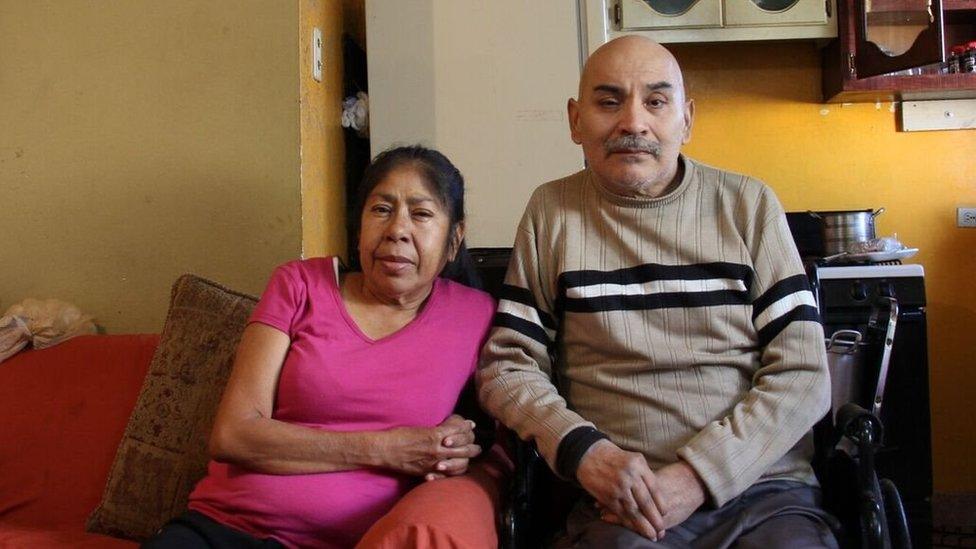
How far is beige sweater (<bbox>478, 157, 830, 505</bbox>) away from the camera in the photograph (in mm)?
1303

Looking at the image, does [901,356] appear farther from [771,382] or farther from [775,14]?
[771,382]

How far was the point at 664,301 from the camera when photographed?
1.40m

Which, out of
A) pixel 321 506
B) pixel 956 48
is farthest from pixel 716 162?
pixel 321 506

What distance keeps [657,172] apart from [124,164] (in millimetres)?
1439

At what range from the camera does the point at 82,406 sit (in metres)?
1.82

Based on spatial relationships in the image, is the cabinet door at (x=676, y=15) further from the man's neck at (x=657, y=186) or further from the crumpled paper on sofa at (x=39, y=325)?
the crumpled paper on sofa at (x=39, y=325)

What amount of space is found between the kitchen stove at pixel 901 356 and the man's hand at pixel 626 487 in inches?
61.1

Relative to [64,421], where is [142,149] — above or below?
above

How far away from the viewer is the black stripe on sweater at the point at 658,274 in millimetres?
1399

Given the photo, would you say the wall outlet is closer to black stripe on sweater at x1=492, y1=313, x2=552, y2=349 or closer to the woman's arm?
black stripe on sweater at x1=492, y1=313, x2=552, y2=349

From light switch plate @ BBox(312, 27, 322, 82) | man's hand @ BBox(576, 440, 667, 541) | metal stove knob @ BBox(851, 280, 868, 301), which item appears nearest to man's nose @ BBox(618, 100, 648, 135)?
man's hand @ BBox(576, 440, 667, 541)

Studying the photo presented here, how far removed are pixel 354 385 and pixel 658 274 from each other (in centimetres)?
58

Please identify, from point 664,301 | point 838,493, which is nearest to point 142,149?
point 664,301

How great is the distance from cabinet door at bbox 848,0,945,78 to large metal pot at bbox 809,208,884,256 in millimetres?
526
